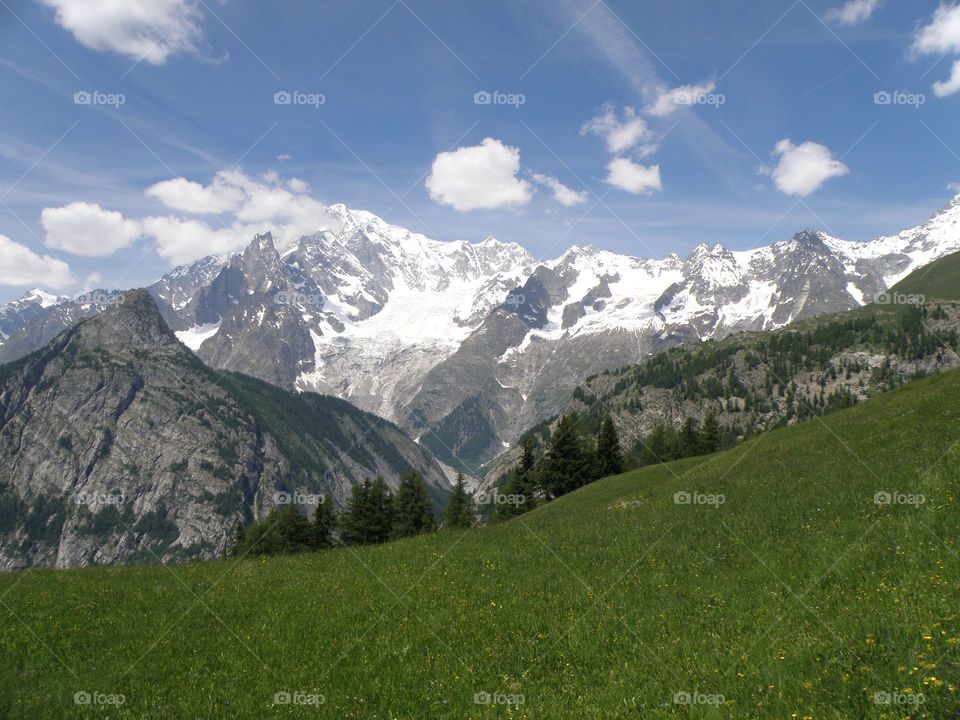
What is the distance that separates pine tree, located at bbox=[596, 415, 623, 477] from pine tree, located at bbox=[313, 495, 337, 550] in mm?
35138

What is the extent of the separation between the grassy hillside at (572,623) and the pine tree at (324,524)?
39.9 m

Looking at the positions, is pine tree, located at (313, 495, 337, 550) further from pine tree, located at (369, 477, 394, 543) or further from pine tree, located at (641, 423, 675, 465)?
pine tree, located at (641, 423, 675, 465)

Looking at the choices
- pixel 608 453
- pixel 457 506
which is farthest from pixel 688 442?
pixel 457 506

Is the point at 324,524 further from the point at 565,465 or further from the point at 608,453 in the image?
the point at 608,453

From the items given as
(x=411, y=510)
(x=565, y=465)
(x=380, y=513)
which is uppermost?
(x=565, y=465)

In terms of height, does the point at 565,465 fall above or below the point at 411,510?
above

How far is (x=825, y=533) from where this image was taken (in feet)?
63.9

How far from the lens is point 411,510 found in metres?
70.6

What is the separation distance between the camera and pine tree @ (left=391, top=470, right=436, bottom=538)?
69.3 m

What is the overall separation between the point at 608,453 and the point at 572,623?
67578 millimetres

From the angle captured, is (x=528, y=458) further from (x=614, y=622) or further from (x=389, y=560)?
(x=614, y=622)

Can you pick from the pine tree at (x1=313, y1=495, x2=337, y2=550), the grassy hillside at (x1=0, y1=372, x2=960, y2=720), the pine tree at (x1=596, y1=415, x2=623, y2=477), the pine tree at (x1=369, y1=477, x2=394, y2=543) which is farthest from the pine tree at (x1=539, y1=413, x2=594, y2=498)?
the grassy hillside at (x1=0, y1=372, x2=960, y2=720)

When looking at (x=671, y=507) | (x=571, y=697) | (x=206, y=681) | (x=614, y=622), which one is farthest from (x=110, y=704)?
(x=671, y=507)

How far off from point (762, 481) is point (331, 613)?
24.5 meters
